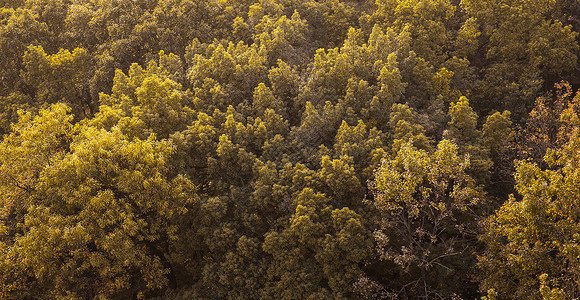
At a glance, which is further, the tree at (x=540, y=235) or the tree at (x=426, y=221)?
the tree at (x=426, y=221)

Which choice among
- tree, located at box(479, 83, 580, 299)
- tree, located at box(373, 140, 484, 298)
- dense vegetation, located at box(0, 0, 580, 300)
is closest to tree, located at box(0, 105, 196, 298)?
dense vegetation, located at box(0, 0, 580, 300)

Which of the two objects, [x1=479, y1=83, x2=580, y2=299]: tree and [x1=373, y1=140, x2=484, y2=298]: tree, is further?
[x1=373, y1=140, x2=484, y2=298]: tree

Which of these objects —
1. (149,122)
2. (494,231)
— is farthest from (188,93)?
(494,231)

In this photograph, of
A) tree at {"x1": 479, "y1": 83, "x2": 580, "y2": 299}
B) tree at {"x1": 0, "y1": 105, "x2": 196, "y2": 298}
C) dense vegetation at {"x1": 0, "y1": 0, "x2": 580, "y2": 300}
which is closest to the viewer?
tree at {"x1": 479, "y1": 83, "x2": 580, "y2": 299}

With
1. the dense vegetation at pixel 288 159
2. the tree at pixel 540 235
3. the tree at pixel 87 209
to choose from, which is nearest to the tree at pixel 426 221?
the dense vegetation at pixel 288 159

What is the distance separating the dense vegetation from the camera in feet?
57.4

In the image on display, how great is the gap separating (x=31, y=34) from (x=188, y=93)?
1583 centimetres

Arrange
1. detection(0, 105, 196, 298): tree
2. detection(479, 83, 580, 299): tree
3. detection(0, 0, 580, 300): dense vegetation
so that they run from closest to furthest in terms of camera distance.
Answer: detection(479, 83, 580, 299): tree → detection(0, 105, 196, 298): tree → detection(0, 0, 580, 300): dense vegetation

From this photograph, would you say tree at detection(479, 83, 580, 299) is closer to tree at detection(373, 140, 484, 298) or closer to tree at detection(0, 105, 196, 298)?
tree at detection(373, 140, 484, 298)

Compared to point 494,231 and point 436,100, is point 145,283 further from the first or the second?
point 436,100

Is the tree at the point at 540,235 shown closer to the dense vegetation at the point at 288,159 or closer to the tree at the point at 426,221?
the dense vegetation at the point at 288,159

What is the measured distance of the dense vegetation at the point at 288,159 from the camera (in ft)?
57.4

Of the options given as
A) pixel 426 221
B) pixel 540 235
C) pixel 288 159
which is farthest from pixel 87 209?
pixel 540 235

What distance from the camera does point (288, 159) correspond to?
21.7 metres
